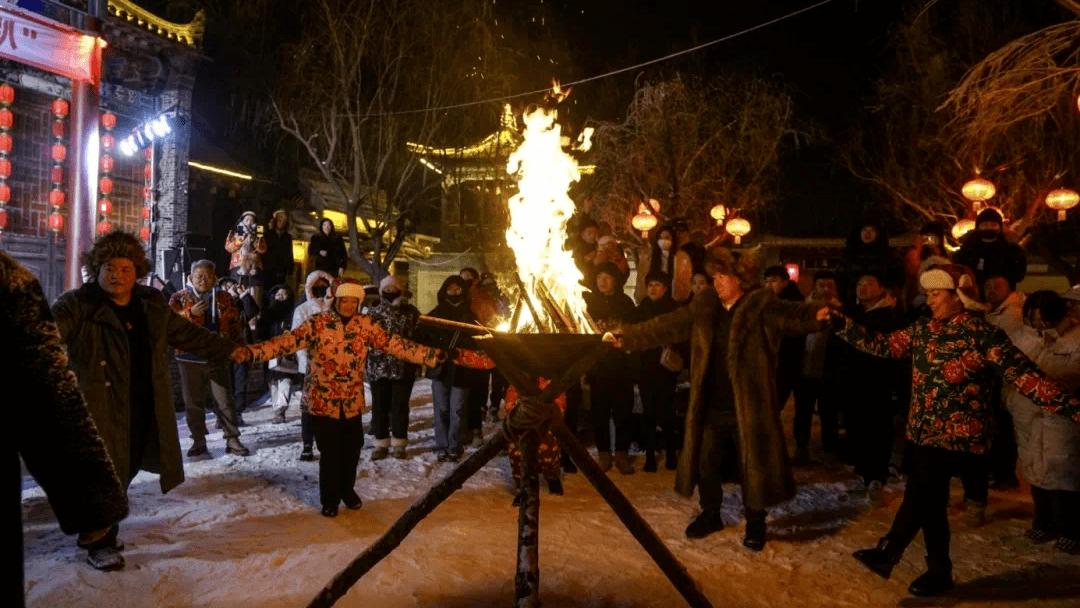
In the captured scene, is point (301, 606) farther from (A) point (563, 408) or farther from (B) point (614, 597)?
(A) point (563, 408)

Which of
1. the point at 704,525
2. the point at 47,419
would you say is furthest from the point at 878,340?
the point at 47,419

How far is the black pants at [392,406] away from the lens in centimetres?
759

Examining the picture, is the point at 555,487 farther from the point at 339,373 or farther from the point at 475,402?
the point at 339,373

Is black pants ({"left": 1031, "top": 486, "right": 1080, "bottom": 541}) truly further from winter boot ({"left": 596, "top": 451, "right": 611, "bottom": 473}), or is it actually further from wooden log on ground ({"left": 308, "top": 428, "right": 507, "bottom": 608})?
wooden log on ground ({"left": 308, "top": 428, "right": 507, "bottom": 608})

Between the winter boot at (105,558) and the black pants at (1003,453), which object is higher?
the black pants at (1003,453)

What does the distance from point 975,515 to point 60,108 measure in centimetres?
1472

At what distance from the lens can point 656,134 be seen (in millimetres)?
20469

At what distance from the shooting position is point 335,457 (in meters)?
5.55

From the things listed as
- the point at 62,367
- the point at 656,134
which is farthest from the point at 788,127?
the point at 62,367

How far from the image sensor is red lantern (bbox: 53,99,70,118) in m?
11.9

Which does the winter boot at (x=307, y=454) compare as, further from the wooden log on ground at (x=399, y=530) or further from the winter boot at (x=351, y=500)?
the wooden log on ground at (x=399, y=530)

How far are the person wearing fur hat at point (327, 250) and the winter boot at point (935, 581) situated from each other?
36.9ft

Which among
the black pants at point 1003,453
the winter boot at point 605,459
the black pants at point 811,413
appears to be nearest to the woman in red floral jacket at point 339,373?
the winter boot at point 605,459

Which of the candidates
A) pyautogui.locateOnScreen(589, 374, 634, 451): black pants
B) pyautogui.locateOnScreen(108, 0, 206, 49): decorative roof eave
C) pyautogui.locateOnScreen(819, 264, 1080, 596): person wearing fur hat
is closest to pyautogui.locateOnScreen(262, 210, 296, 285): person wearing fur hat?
pyautogui.locateOnScreen(108, 0, 206, 49): decorative roof eave
